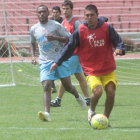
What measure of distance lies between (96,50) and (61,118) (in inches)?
60.1

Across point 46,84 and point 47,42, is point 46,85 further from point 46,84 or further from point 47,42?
point 47,42

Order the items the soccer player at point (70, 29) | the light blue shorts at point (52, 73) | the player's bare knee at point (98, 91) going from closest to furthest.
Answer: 1. the player's bare knee at point (98, 91)
2. the light blue shorts at point (52, 73)
3. the soccer player at point (70, 29)

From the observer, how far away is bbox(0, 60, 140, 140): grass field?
5.59 meters

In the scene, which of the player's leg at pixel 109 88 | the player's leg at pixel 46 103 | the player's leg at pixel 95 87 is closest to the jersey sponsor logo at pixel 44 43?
the player's leg at pixel 46 103

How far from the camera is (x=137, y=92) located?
11383 mm

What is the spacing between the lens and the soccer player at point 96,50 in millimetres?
6129

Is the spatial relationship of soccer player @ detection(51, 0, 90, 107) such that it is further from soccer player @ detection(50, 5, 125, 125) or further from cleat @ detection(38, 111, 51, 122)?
soccer player @ detection(50, 5, 125, 125)

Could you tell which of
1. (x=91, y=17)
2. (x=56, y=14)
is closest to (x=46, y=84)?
(x=91, y=17)

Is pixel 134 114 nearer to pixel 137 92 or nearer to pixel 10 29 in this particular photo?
pixel 137 92

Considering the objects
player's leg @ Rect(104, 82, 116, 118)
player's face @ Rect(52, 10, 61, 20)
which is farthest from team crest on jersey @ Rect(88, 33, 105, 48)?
player's face @ Rect(52, 10, 61, 20)

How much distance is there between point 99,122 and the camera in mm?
5988

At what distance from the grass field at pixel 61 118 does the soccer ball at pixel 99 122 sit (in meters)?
0.07

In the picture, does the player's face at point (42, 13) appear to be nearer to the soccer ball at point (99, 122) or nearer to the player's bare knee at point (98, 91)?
the player's bare knee at point (98, 91)

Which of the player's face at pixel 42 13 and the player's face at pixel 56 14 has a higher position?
the player's face at pixel 42 13
